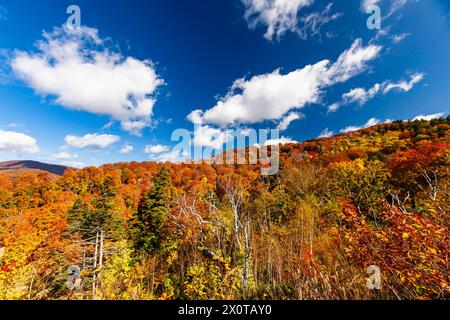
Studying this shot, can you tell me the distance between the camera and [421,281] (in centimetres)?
355

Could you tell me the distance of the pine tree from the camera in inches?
959

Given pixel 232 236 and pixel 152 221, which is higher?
pixel 232 236

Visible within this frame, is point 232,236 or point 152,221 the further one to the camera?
point 152,221

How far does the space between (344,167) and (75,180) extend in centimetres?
7780

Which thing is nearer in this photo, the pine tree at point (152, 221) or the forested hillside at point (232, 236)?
the forested hillside at point (232, 236)

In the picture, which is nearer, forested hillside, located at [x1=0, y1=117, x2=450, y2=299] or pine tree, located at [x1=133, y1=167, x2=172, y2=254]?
forested hillside, located at [x1=0, y1=117, x2=450, y2=299]

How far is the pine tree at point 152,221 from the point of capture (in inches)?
959

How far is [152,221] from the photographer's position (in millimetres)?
25703

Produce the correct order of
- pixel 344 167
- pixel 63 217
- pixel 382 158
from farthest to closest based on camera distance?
pixel 382 158 < pixel 63 217 < pixel 344 167
